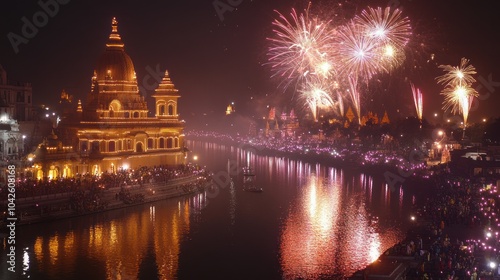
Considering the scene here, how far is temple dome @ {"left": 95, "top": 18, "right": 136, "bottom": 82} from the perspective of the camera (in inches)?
1569

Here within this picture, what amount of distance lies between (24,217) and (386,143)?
125ft

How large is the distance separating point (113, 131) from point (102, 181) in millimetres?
5610

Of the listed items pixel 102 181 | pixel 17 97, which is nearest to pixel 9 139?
pixel 102 181

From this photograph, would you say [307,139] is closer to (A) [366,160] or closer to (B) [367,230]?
(A) [366,160]

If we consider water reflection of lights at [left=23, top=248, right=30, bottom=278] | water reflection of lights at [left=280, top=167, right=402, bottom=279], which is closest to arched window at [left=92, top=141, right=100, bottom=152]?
water reflection of lights at [left=280, top=167, right=402, bottom=279]

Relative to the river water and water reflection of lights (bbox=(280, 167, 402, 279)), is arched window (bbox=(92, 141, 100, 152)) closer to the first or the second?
the river water

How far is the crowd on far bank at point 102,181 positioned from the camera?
28969mm

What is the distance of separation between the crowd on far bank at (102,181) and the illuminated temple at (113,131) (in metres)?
1.17

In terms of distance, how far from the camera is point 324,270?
22.8 meters

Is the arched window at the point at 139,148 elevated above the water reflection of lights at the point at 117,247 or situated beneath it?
elevated above

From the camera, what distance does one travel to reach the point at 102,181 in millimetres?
32562

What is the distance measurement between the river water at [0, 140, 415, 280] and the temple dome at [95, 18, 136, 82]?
872 cm

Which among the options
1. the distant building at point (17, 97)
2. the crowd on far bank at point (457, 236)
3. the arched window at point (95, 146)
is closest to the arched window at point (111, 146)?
the arched window at point (95, 146)

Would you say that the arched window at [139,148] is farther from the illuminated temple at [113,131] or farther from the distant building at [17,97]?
the distant building at [17,97]
